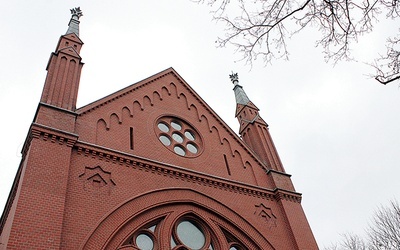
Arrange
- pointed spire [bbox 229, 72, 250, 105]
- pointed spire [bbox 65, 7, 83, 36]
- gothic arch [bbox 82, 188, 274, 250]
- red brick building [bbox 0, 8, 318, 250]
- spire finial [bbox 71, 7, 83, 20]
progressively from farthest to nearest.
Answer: pointed spire [bbox 229, 72, 250, 105], spire finial [bbox 71, 7, 83, 20], pointed spire [bbox 65, 7, 83, 36], gothic arch [bbox 82, 188, 274, 250], red brick building [bbox 0, 8, 318, 250]

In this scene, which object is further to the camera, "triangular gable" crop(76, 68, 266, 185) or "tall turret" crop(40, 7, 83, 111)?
"triangular gable" crop(76, 68, 266, 185)

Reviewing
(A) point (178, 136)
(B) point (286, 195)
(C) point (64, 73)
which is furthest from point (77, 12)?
(B) point (286, 195)

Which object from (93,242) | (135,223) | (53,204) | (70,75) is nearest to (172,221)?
(135,223)

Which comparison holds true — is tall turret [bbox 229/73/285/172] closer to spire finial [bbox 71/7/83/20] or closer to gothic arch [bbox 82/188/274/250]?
gothic arch [bbox 82/188/274/250]

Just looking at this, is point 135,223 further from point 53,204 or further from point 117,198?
point 53,204

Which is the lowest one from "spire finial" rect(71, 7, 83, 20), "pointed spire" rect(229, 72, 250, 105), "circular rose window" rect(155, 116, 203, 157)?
"circular rose window" rect(155, 116, 203, 157)

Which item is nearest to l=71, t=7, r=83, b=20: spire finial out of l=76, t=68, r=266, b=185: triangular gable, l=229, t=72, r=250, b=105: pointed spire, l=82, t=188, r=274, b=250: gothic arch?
l=76, t=68, r=266, b=185: triangular gable

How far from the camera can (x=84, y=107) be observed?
475 inches

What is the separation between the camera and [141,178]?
10930 mm

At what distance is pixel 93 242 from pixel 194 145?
6.50m

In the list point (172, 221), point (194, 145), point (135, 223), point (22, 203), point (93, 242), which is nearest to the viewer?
point (22, 203)

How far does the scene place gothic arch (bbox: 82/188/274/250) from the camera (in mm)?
9133

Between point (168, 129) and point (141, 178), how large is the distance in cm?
354

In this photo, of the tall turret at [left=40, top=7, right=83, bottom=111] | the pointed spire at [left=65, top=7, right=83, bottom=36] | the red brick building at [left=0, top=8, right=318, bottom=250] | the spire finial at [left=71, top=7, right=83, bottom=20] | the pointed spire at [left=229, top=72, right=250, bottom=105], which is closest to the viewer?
the red brick building at [left=0, top=8, right=318, bottom=250]
